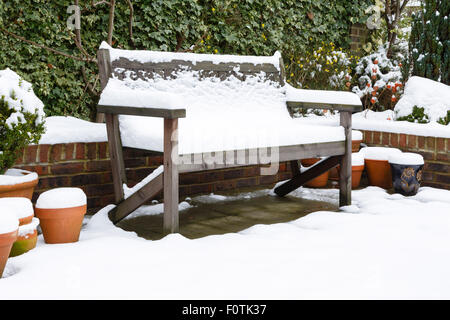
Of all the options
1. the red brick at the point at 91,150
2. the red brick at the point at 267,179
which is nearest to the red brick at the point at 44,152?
the red brick at the point at 91,150

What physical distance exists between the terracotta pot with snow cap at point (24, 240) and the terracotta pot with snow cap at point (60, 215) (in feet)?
0.53

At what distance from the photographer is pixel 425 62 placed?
472 centimetres

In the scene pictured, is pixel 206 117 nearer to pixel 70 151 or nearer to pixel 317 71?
pixel 70 151

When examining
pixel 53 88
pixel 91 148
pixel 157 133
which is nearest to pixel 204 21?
pixel 53 88

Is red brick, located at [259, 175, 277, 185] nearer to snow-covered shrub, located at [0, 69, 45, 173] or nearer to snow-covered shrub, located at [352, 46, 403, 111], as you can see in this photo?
snow-covered shrub, located at [352, 46, 403, 111]

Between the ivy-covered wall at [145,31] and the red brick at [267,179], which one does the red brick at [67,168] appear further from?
the red brick at [267,179]

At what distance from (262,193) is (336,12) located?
3194 millimetres

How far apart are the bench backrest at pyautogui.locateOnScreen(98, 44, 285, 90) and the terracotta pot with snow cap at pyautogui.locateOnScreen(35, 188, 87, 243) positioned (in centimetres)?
71

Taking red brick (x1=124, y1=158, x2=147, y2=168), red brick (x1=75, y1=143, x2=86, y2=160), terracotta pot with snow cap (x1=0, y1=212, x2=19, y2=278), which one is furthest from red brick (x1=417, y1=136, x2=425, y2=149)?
terracotta pot with snow cap (x1=0, y1=212, x2=19, y2=278)

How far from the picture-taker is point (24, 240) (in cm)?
225

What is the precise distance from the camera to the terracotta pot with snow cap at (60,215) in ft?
8.04

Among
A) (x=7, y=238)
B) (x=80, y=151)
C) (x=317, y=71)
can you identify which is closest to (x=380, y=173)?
(x=317, y=71)

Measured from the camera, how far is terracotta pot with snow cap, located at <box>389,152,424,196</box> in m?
3.67
